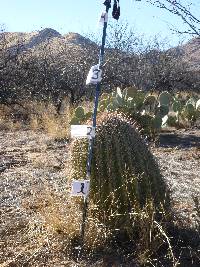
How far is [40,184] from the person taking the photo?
5.68m

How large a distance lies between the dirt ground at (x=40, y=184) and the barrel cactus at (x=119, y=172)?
0.39 meters

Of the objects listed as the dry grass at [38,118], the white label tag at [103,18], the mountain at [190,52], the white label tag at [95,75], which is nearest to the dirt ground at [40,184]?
the dry grass at [38,118]

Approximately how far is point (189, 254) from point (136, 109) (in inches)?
238

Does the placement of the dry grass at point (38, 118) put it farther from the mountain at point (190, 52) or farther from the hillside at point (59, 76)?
the mountain at point (190, 52)

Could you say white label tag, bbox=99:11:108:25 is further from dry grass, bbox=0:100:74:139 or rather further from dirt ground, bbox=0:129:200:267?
dry grass, bbox=0:100:74:139

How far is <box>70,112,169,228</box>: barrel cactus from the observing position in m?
3.87

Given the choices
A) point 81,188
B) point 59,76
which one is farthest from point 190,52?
point 81,188

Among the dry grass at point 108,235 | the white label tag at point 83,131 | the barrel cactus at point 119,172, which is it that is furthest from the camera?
the barrel cactus at point 119,172

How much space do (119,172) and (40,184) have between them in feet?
6.46

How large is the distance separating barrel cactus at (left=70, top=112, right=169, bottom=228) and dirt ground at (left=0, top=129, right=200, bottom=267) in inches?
15.5

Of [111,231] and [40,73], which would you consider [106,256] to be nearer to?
[111,231]

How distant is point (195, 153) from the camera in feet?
25.8

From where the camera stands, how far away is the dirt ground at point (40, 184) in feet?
12.3

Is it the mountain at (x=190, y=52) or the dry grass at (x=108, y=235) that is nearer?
the dry grass at (x=108, y=235)
